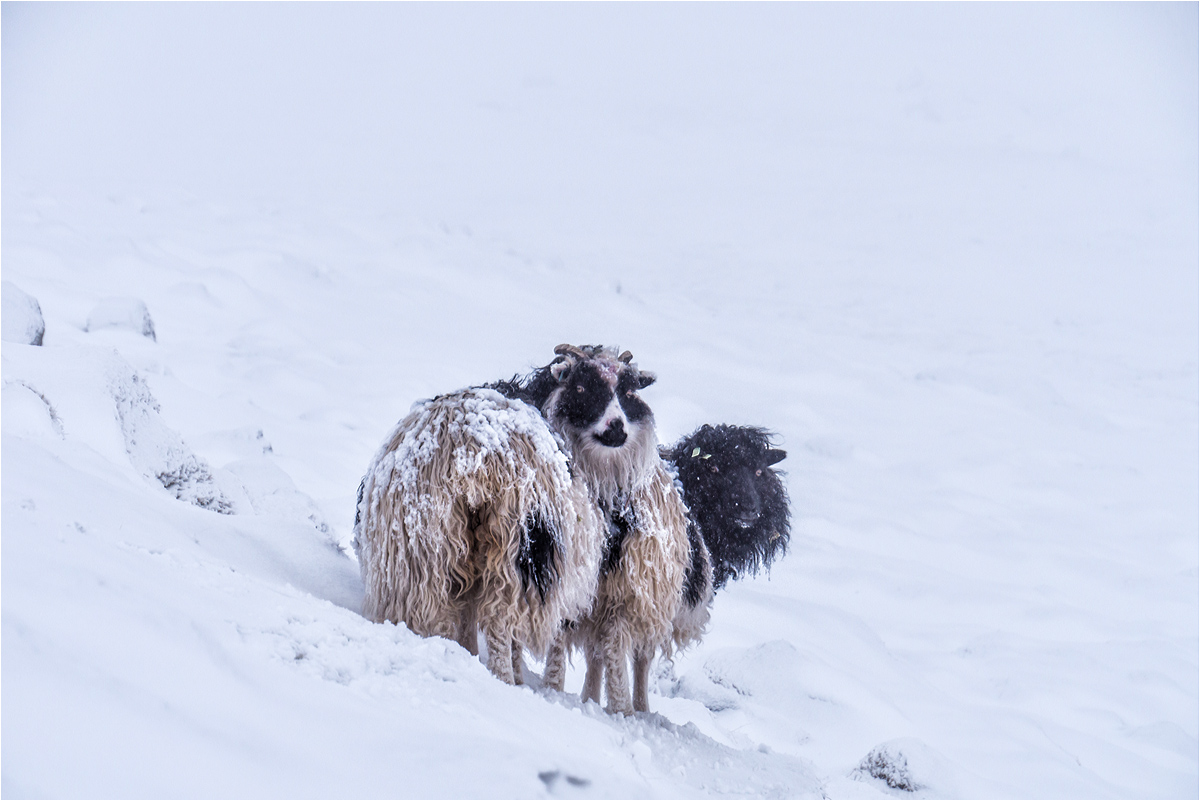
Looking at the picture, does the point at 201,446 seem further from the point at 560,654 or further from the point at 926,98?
the point at 926,98

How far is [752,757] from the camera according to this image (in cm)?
416

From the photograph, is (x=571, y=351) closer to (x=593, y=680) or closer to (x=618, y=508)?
(x=618, y=508)

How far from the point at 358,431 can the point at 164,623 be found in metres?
7.54

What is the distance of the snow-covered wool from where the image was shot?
11.6ft

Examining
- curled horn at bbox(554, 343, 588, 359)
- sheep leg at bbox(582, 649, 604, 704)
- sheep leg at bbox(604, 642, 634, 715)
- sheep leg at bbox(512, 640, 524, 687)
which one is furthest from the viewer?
sheep leg at bbox(582, 649, 604, 704)

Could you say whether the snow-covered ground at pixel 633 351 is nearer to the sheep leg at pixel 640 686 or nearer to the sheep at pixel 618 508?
the sheep at pixel 618 508

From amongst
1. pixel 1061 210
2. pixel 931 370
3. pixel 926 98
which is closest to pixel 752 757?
pixel 931 370

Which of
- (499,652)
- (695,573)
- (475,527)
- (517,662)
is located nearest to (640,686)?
(695,573)

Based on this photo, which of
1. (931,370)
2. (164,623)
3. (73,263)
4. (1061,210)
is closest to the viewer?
(164,623)

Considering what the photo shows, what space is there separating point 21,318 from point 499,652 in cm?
497

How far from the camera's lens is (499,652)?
369 cm

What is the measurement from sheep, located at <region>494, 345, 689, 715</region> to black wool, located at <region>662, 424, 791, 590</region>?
1.84ft

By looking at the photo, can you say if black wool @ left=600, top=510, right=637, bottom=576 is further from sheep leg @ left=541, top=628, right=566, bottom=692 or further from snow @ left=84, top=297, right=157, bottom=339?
snow @ left=84, top=297, right=157, bottom=339

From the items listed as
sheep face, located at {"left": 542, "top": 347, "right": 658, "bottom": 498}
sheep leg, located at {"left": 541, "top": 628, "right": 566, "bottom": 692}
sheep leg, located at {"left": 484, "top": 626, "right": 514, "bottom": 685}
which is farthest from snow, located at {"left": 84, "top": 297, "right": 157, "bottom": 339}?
sheep leg, located at {"left": 484, "top": 626, "right": 514, "bottom": 685}
